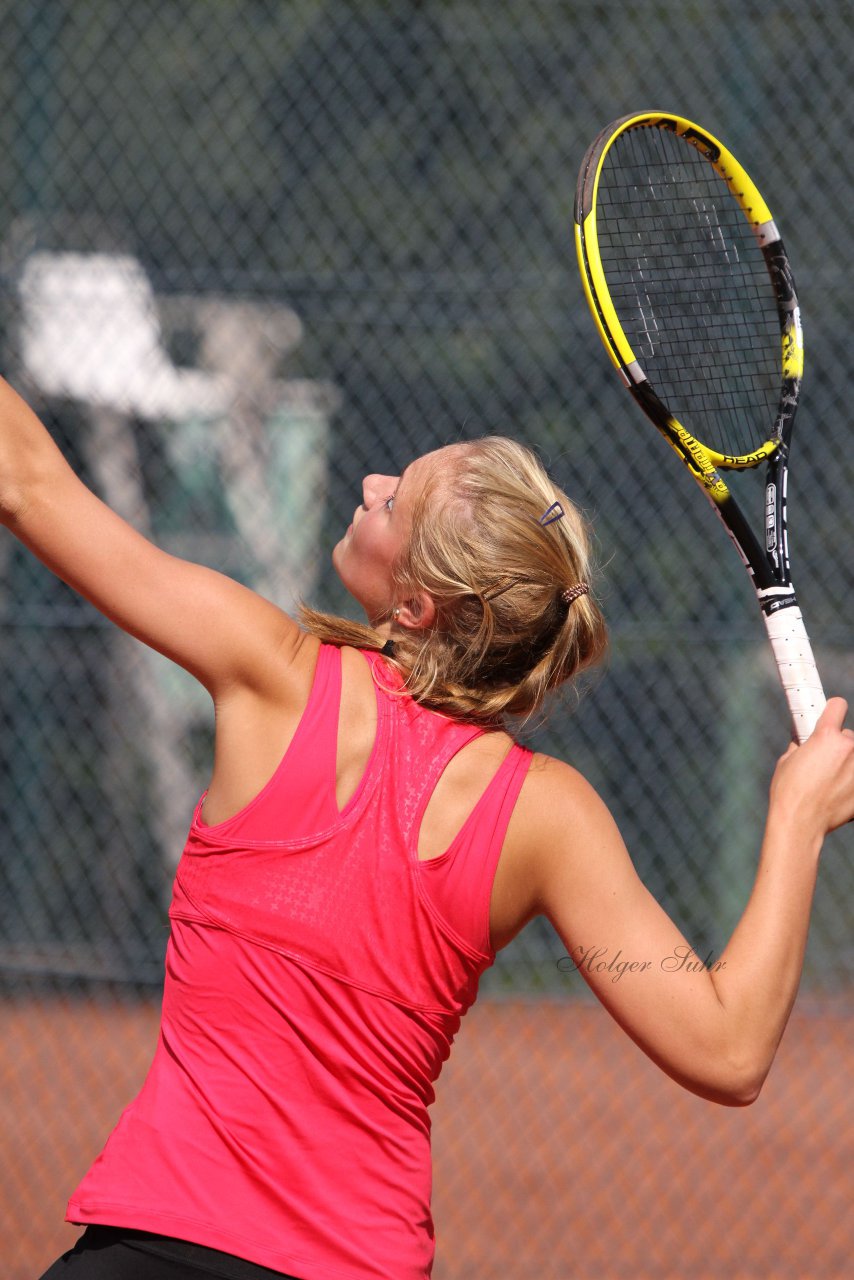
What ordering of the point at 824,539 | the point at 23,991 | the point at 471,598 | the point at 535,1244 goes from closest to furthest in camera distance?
the point at 471,598 → the point at 535,1244 → the point at 23,991 → the point at 824,539

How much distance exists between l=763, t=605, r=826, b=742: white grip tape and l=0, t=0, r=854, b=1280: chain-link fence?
2.95 meters

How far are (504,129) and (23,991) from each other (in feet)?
10.3

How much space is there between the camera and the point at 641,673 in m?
4.83

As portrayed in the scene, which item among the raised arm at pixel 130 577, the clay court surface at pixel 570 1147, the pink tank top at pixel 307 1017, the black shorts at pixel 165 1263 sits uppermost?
the raised arm at pixel 130 577

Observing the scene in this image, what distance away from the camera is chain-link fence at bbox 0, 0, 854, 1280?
4660 mm

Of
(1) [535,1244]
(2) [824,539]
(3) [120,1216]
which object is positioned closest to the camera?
(3) [120,1216]

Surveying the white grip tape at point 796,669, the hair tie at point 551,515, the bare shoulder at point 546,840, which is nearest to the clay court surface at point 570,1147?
the white grip tape at point 796,669

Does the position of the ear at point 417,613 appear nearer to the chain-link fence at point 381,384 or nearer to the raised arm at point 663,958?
the raised arm at point 663,958

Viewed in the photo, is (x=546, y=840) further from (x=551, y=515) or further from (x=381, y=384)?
(x=381, y=384)

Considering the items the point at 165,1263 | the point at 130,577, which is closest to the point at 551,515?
the point at 130,577

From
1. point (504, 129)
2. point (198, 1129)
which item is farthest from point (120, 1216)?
point (504, 129)

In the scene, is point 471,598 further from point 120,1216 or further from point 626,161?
point 626,161

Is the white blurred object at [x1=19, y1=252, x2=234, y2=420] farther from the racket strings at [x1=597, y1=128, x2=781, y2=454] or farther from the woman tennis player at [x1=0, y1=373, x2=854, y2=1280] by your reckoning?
the woman tennis player at [x1=0, y1=373, x2=854, y2=1280]

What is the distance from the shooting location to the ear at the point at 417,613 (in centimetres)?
147
